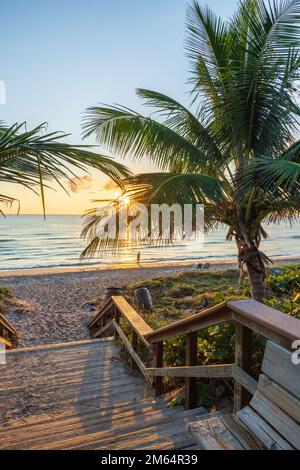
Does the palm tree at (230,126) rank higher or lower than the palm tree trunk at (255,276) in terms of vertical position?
higher

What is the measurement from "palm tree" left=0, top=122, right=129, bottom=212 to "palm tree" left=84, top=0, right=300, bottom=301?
5.74 feet

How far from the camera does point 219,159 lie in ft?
16.5

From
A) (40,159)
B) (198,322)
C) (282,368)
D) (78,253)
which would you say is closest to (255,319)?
(282,368)

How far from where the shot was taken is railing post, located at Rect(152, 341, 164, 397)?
3.09 m

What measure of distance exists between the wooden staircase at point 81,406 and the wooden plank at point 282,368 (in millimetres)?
856

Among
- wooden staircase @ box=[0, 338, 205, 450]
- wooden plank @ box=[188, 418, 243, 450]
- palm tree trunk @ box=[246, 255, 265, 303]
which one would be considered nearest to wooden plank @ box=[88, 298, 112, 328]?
wooden staircase @ box=[0, 338, 205, 450]

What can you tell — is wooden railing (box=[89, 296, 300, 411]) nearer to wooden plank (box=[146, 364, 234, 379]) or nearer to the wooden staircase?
wooden plank (box=[146, 364, 234, 379])

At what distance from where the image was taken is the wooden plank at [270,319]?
4.23ft

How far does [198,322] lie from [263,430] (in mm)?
899

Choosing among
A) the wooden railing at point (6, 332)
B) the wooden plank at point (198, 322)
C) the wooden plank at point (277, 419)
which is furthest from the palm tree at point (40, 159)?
the wooden railing at point (6, 332)

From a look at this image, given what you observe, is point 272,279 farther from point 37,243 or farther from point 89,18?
point 37,243

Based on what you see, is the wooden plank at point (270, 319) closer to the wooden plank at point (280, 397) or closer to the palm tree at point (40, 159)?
the wooden plank at point (280, 397)
